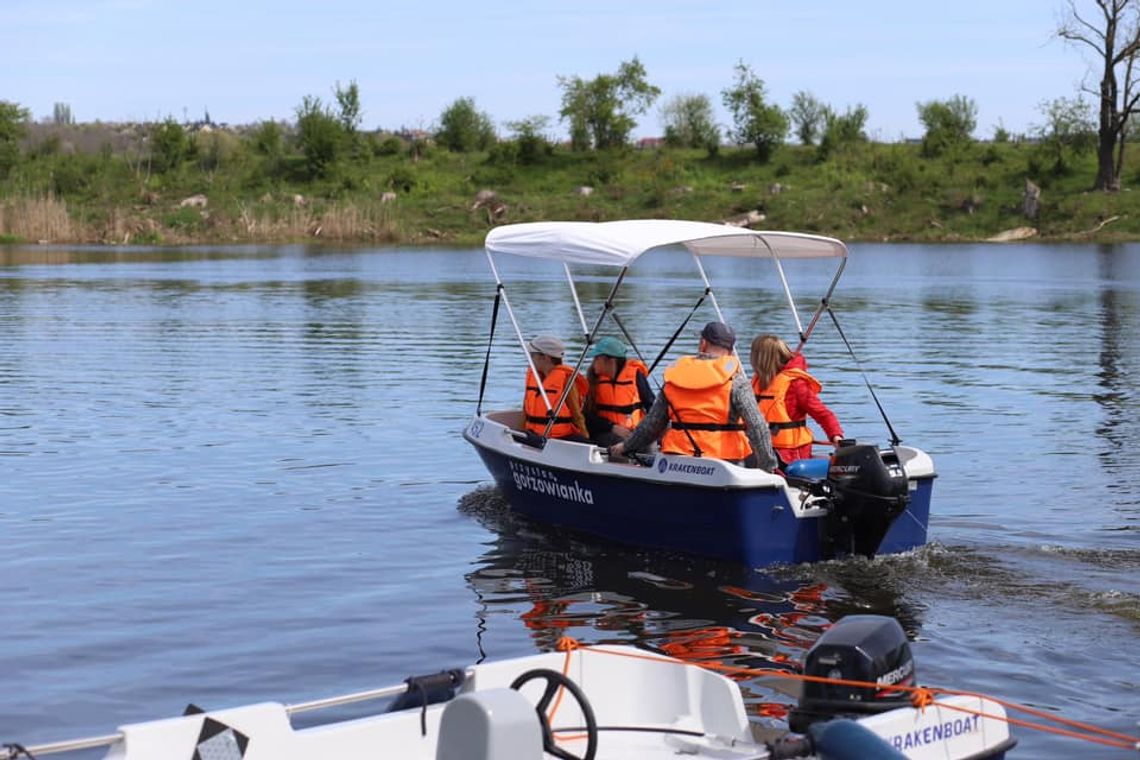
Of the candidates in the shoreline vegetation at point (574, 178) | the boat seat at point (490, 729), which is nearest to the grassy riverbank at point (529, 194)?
the shoreline vegetation at point (574, 178)

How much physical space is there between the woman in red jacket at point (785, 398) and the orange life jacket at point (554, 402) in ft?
4.90

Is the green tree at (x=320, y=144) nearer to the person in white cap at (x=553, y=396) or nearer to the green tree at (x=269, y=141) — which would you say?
the green tree at (x=269, y=141)

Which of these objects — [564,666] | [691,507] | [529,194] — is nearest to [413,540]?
[691,507]

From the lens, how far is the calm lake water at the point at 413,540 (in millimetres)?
8203

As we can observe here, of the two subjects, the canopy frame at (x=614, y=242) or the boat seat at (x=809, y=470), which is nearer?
the boat seat at (x=809, y=470)

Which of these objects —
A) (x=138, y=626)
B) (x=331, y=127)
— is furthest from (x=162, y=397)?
(x=331, y=127)

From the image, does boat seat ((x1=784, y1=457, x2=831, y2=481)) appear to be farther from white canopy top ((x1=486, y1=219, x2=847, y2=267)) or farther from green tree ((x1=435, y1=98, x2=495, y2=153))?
green tree ((x1=435, y1=98, x2=495, y2=153))

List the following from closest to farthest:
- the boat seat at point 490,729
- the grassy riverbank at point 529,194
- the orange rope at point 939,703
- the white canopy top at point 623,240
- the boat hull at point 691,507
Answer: the boat seat at point 490,729, the orange rope at point 939,703, the boat hull at point 691,507, the white canopy top at point 623,240, the grassy riverbank at point 529,194

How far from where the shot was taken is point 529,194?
6994 centimetres

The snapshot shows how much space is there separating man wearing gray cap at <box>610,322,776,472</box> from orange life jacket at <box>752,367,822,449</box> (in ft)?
1.77

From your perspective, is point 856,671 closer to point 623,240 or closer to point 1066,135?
point 623,240

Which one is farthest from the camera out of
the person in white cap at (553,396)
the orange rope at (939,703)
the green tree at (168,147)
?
the green tree at (168,147)

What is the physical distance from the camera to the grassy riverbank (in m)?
61.6

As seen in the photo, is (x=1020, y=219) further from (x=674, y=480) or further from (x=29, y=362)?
(x=674, y=480)
